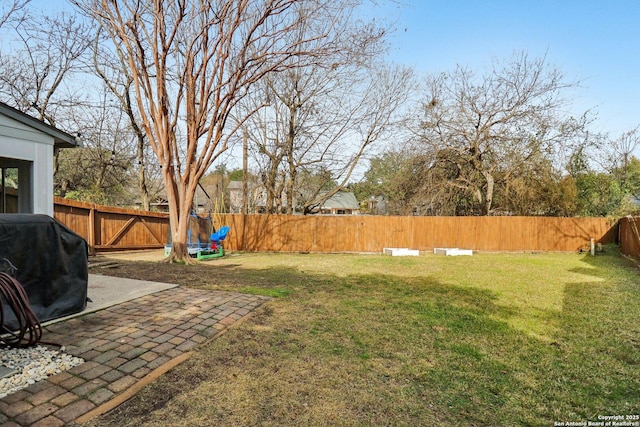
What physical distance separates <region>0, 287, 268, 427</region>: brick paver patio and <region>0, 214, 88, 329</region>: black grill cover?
26 centimetres

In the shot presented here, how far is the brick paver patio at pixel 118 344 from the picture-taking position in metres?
1.91

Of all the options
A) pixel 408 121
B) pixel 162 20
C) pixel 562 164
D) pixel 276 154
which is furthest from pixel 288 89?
pixel 562 164

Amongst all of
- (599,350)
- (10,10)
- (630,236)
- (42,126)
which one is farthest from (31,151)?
(630,236)

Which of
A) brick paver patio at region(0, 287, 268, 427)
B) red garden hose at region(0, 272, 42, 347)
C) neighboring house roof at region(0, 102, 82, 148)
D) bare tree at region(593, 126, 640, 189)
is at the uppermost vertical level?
bare tree at region(593, 126, 640, 189)

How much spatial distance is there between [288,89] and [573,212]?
521 inches

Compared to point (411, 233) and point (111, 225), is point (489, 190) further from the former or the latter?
point (111, 225)

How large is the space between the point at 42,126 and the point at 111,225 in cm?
728

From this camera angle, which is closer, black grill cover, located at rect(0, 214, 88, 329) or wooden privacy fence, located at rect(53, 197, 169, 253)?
→ black grill cover, located at rect(0, 214, 88, 329)

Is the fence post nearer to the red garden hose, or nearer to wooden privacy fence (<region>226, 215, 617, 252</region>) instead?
wooden privacy fence (<region>226, 215, 617, 252</region>)

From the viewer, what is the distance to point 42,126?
4473 mm

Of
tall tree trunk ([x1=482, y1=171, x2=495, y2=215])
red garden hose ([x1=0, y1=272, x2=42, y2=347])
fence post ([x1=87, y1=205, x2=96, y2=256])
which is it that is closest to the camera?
red garden hose ([x1=0, y1=272, x2=42, y2=347])

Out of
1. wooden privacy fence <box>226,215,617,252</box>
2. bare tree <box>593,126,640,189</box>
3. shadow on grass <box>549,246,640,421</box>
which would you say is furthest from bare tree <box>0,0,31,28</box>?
bare tree <box>593,126,640,189</box>

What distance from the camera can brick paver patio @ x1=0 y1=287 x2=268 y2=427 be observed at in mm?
1910

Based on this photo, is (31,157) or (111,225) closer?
(31,157)
